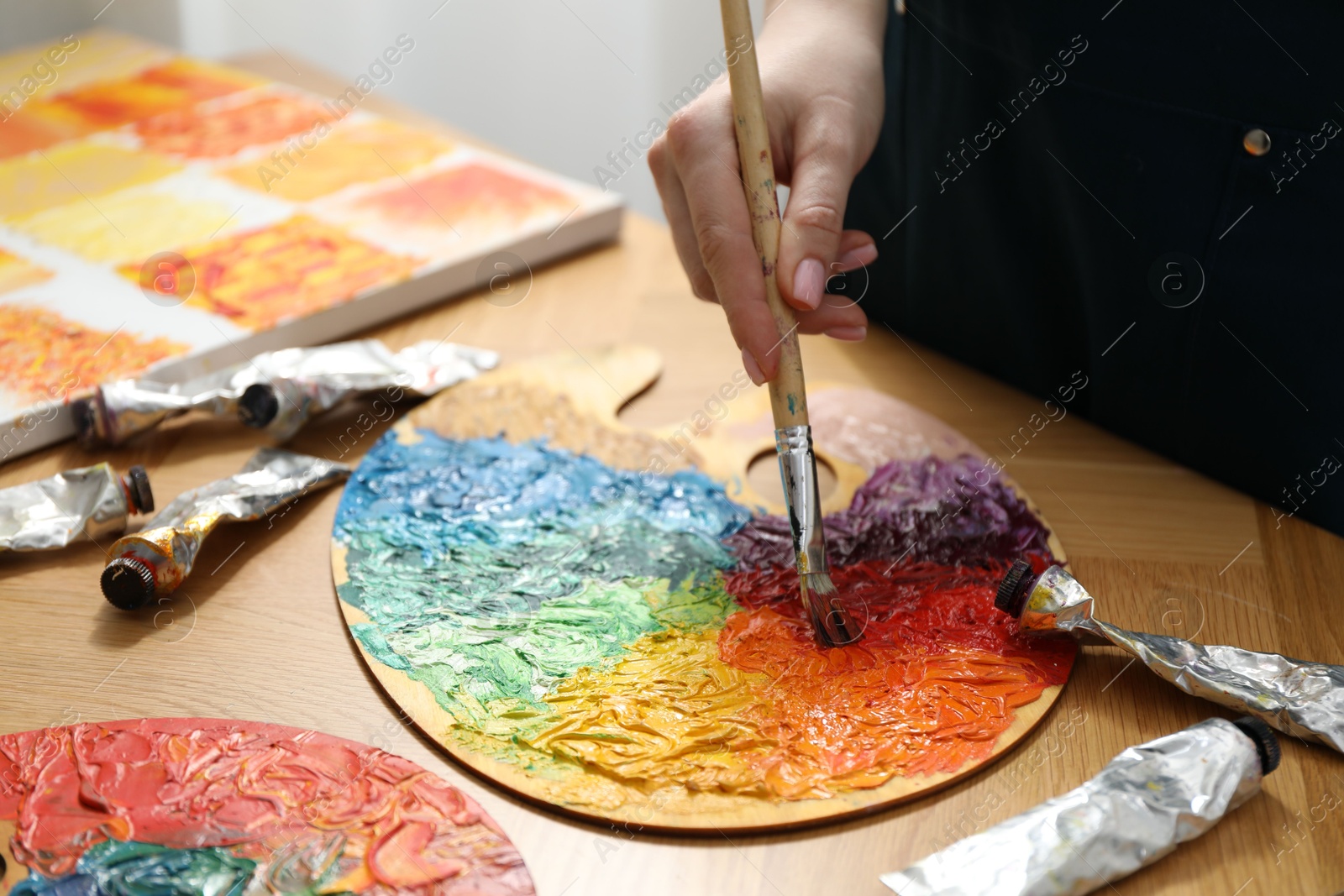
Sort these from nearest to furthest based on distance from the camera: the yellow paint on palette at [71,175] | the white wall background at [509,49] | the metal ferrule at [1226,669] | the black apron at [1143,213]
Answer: the metal ferrule at [1226,669] < the black apron at [1143,213] < the yellow paint on palette at [71,175] < the white wall background at [509,49]

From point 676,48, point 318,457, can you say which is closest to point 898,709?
point 318,457

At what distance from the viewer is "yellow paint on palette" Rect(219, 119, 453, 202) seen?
1.44m

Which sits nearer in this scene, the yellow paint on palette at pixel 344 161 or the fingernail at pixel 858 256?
the fingernail at pixel 858 256

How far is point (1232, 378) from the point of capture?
914 mm

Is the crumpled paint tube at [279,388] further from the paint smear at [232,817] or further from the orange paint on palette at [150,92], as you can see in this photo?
the orange paint on palette at [150,92]

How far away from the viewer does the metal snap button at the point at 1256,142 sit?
32.4 inches

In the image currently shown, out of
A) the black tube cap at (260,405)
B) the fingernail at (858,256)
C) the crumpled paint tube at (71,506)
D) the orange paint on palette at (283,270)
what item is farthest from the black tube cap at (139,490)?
the fingernail at (858,256)

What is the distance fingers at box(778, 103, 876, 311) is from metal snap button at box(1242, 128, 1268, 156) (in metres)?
0.28

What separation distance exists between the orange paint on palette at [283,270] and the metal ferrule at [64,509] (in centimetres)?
29

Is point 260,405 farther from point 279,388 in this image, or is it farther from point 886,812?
point 886,812

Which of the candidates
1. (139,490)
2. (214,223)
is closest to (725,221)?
(139,490)

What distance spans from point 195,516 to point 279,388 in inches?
7.1

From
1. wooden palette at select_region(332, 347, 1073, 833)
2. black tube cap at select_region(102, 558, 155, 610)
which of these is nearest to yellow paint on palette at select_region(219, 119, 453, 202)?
wooden palette at select_region(332, 347, 1073, 833)

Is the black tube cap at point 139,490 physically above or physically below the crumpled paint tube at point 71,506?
above
